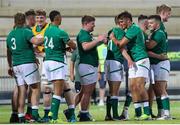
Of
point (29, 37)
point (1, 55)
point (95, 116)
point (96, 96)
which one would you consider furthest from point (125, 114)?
point (1, 55)

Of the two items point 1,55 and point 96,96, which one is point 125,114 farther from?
point 1,55

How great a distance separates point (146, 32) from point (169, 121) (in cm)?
200

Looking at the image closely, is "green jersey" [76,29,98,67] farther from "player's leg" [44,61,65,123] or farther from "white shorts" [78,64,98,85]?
"player's leg" [44,61,65,123]

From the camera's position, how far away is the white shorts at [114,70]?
1606cm

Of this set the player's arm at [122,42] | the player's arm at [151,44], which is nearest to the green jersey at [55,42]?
the player's arm at [122,42]

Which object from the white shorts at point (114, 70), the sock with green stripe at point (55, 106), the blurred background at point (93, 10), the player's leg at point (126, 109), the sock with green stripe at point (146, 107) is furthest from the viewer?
the blurred background at point (93, 10)

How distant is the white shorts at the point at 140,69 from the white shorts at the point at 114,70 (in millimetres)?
556

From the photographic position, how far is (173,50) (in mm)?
27328

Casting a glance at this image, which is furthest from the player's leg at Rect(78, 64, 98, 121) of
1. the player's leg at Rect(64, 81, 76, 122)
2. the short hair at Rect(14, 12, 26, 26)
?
the short hair at Rect(14, 12, 26, 26)

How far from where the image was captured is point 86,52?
15.7 meters

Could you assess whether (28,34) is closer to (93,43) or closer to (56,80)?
Answer: (56,80)

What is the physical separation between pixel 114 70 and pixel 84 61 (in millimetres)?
726

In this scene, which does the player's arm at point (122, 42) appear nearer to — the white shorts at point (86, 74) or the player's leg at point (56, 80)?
the white shorts at point (86, 74)

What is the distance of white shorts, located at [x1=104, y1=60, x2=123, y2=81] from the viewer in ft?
52.7
